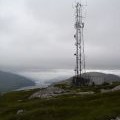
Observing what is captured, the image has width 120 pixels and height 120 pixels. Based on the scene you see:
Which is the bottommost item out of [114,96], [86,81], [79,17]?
[114,96]

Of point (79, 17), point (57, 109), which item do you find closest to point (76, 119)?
point (57, 109)

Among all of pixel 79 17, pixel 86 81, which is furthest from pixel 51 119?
pixel 86 81

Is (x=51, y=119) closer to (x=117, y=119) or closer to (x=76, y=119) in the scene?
(x=76, y=119)

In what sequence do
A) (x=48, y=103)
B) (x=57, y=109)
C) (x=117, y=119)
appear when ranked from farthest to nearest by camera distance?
(x=48, y=103), (x=57, y=109), (x=117, y=119)

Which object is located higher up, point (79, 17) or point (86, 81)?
point (79, 17)

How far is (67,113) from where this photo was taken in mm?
56375

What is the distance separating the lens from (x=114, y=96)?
6838 cm

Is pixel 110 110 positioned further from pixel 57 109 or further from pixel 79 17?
pixel 79 17

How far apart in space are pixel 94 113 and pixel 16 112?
18363 millimetres

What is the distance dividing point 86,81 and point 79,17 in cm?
3663

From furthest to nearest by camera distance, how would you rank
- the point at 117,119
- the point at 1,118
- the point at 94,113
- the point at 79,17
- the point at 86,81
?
the point at 86,81
the point at 79,17
the point at 1,118
the point at 94,113
the point at 117,119

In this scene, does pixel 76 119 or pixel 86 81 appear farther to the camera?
pixel 86 81

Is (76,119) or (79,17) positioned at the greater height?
(79,17)

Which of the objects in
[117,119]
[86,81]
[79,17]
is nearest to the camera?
[117,119]
